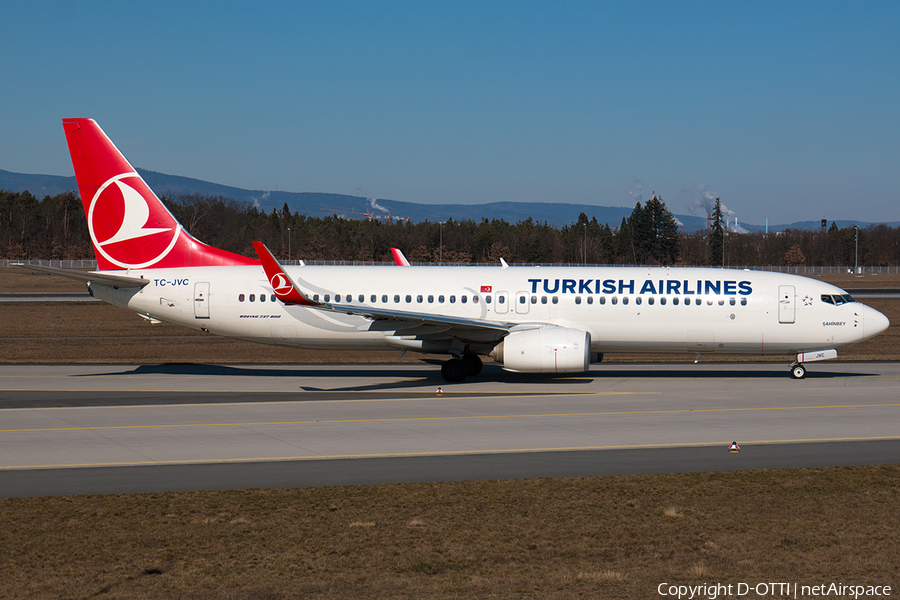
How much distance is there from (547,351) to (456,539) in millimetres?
14825

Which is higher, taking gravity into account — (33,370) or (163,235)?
(163,235)

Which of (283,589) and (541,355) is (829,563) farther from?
(541,355)

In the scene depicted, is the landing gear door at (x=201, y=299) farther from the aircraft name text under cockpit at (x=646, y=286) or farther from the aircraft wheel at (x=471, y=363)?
the aircraft name text under cockpit at (x=646, y=286)

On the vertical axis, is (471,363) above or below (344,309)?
below

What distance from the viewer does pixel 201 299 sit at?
27.8 metres

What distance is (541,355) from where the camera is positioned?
2488cm

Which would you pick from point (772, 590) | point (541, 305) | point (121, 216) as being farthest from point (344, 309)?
point (772, 590)

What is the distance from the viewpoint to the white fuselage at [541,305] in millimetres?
26938

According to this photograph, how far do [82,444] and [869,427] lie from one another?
17.9 meters

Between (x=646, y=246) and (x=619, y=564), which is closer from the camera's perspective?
(x=619, y=564)

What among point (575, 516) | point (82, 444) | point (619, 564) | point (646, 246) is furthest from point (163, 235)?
point (646, 246)

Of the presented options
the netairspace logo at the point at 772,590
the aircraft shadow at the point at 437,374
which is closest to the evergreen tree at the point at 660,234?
the aircraft shadow at the point at 437,374

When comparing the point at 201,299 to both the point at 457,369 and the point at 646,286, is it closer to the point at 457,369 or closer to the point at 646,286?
the point at 457,369

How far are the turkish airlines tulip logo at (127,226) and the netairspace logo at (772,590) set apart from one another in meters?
24.2
